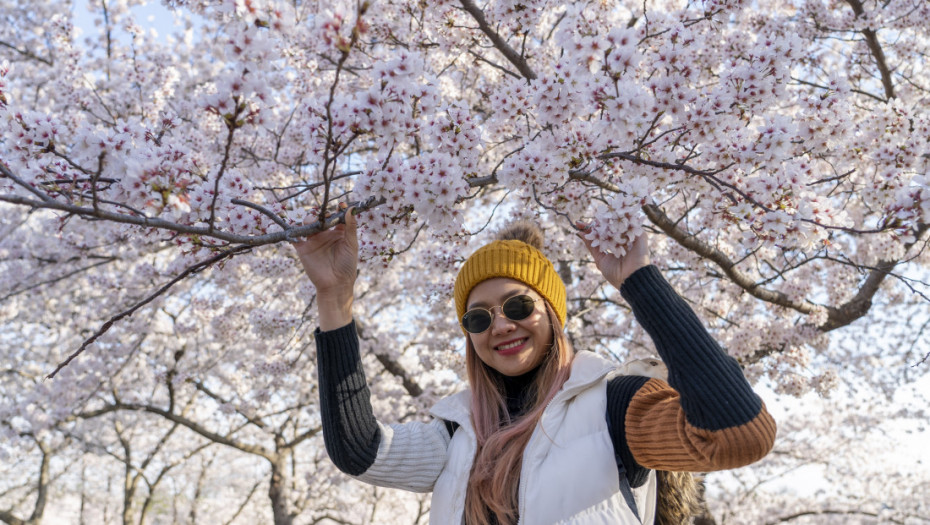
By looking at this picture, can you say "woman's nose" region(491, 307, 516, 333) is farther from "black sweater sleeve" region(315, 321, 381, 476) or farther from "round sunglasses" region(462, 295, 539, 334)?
"black sweater sleeve" region(315, 321, 381, 476)

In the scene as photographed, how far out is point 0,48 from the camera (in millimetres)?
8047

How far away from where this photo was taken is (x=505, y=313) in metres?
2.00

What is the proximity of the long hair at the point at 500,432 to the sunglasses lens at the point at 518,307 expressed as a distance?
0.14m

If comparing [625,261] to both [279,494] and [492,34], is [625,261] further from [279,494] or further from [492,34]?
[279,494]

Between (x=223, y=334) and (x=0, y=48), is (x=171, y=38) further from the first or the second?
(x=223, y=334)

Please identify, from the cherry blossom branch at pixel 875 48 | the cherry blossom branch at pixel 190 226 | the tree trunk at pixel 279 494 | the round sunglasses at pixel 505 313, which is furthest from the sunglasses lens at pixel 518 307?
the tree trunk at pixel 279 494

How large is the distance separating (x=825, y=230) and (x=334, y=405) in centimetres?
184

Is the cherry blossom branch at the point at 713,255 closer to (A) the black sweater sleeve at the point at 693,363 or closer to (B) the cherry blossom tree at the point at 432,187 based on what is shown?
(B) the cherry blossom tree at the point at 432,187

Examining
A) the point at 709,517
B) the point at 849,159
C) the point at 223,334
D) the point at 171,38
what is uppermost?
the point at 171,38

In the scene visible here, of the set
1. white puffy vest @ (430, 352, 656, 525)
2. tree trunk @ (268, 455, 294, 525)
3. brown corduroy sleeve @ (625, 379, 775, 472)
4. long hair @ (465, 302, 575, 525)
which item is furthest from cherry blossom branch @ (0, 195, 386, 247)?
tree trunk @ (268, 455, 294, 525)

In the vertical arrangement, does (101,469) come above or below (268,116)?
above

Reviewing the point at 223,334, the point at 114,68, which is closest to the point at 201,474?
the point at 223,334

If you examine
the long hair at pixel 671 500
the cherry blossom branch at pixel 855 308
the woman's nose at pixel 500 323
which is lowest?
the long hair at pixel 671 500

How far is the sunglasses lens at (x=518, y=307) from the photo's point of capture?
6.52 feet
